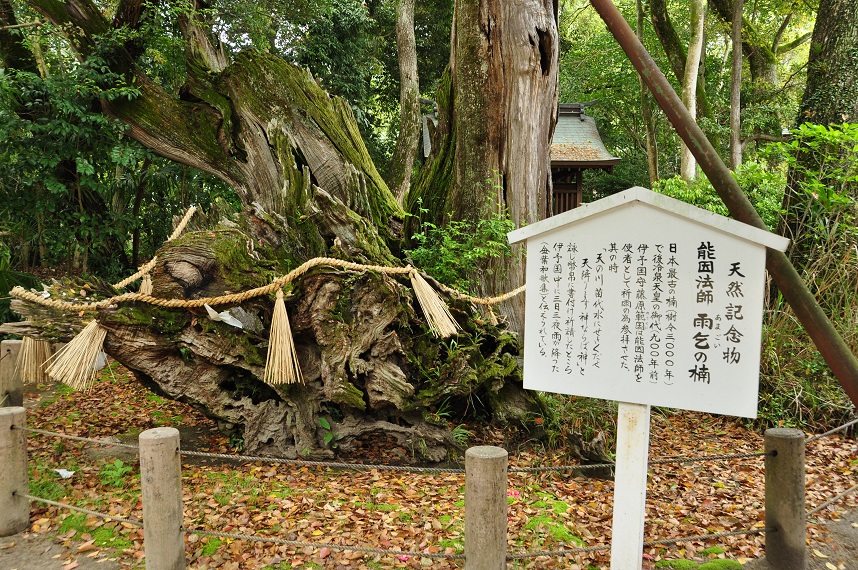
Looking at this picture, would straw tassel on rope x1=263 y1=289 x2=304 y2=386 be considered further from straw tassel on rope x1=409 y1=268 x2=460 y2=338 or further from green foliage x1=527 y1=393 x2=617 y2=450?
green foliage x1=527 y1=393 x2=617 y2=450

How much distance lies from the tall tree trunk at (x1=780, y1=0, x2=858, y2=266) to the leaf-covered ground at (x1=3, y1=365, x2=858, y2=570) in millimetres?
2230

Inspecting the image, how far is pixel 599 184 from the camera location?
17859mm

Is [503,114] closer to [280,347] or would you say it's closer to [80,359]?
[280,347]

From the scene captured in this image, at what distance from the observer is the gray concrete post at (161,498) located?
2.83 metres

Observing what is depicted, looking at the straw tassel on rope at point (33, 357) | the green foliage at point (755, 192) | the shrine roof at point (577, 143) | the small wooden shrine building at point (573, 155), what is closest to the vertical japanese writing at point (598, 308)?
the straw tassel on rope at point (33, 357)

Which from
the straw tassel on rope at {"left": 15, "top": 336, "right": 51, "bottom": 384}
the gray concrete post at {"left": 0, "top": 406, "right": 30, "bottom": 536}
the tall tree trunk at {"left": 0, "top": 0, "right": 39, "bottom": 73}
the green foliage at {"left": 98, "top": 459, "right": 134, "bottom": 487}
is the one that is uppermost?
the tall tree trunk at {"left": 0, "top": 0, "right": 39, "bottom": 73}

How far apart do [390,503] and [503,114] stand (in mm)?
3635

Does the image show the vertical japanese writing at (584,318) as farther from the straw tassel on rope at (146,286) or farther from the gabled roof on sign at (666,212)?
the straw tassel on rope at (146,286)

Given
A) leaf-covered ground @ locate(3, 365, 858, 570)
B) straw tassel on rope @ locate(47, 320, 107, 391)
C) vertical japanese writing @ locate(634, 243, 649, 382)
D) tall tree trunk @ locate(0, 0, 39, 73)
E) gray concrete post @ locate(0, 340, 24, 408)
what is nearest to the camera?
vertical japanese writing @ locate(634, 243, 649, 382)

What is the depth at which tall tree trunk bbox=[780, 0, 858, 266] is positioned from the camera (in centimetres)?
580

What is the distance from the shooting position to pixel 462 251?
16.5 ft

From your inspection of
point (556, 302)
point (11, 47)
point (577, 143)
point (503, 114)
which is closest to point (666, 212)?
point (556, 302)

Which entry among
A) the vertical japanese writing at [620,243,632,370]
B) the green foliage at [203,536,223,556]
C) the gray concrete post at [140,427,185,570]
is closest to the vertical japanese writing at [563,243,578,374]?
the vertical japanese writing at [620,243,632,370]

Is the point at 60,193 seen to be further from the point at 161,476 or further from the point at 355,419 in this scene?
the point at 161,476
